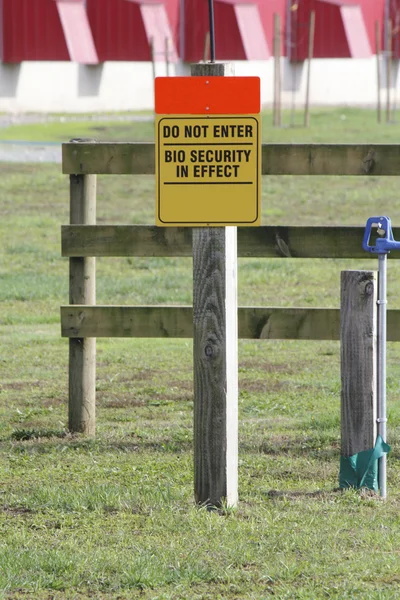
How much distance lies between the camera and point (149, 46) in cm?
4109

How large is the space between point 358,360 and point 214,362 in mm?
719

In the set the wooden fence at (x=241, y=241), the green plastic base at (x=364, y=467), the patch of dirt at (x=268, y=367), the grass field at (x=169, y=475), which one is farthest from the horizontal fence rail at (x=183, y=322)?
the patch of dirt at (x=268, y=367)

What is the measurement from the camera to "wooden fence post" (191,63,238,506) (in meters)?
5.18

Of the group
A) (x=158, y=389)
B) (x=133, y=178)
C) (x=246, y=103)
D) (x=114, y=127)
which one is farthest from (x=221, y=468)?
(x=114, y=127)

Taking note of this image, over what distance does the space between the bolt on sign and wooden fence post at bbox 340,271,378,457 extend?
680mm

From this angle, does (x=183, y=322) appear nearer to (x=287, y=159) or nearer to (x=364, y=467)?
(x=287, y=159)

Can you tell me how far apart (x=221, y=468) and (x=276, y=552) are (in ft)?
2.14

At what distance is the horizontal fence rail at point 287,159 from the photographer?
6551 mm

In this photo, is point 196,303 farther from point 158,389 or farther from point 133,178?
point 133,178

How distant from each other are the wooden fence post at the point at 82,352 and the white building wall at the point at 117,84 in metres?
31.3

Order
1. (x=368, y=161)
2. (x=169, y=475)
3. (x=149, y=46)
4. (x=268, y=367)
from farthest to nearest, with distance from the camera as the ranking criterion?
1. (x=149, y=46)
2. (x=268, y=367)
3. (x=368, y=161)
4. (x=169, y=475)

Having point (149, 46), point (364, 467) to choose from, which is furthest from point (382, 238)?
point (149, 46)

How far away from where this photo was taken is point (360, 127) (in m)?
33.2

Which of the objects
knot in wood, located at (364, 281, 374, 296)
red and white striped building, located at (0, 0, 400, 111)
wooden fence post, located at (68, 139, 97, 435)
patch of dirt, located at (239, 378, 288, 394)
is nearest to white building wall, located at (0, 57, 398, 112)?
red and white striped building, located at (0, 0, 400, 111)
